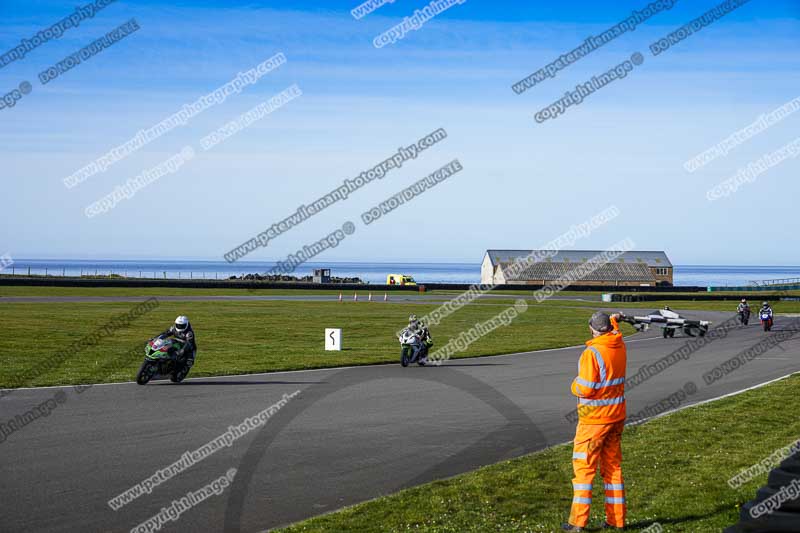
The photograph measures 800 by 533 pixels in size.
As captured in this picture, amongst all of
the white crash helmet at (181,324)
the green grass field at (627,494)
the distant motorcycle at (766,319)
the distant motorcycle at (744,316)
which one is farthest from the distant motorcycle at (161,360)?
the distant motorcycle at (744,316)

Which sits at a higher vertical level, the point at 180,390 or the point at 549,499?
the point at 180,390

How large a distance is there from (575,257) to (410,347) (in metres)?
97.2

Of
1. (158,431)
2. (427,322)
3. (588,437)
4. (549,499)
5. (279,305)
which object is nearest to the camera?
(588,437)

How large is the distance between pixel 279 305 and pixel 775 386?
41.0 m

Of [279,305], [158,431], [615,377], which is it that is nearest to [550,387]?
[158,431]

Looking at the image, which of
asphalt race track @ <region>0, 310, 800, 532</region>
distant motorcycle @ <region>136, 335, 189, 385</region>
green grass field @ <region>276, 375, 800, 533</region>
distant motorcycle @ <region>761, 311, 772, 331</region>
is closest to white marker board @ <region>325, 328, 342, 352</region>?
asphalt race track @ <region>0, 310, 800, 532</region>

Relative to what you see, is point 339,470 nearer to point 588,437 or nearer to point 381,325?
point 588,437

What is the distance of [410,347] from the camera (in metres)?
23.4

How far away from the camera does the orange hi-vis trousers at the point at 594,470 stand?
318 inches

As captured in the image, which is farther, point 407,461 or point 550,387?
point 550,387

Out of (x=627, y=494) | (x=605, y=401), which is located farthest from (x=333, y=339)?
(x=605, y=401)

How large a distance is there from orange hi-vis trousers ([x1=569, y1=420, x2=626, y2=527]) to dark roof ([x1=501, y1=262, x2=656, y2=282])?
10067 cm

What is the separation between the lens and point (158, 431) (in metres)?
12.9

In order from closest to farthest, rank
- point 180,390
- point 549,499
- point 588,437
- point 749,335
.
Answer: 1. point 588,437
2. point 549,499
3. point 180,390
4. point 749,335
